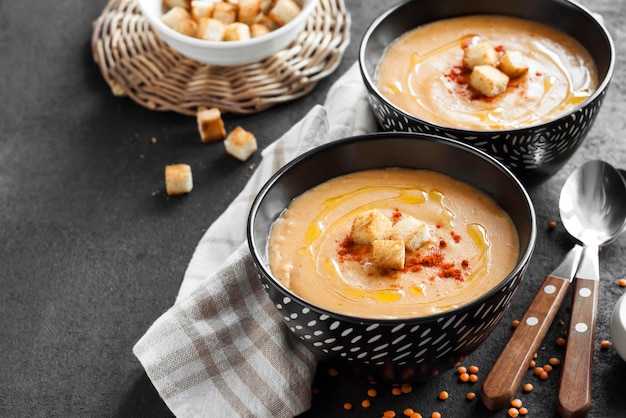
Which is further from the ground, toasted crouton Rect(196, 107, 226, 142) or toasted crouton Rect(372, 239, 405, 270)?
toasted crouton Rect(372, 239, 405, 270)

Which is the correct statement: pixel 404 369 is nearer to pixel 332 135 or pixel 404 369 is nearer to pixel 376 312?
pixel 376 312

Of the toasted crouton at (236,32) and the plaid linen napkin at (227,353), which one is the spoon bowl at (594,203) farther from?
the toasted crouton at (236,32)

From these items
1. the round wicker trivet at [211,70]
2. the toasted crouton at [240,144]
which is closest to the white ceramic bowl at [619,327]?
the toasted crouton at [240,144]

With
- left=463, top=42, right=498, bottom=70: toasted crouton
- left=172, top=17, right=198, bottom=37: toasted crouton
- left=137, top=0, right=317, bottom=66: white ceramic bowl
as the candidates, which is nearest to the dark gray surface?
left=137, top=0, right=317, bottom=66: white ceramic bowl

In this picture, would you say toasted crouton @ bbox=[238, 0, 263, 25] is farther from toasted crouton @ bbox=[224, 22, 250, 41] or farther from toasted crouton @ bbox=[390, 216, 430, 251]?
toasted crouton @ bbox=[390, 216, 430, 251]

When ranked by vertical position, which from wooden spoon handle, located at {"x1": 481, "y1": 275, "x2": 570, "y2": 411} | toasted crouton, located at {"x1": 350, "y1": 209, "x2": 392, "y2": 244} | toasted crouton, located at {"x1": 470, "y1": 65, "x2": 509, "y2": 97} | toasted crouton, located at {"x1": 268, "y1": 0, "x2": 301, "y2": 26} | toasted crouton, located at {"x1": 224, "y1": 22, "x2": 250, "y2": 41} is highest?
toasted crouton, located at {"x1": 470, "y1": 65, "x2": 509, "y2": 97}

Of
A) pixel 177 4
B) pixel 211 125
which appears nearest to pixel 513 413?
pixel 211 125

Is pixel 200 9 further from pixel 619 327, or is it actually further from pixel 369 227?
pixel 619 327
